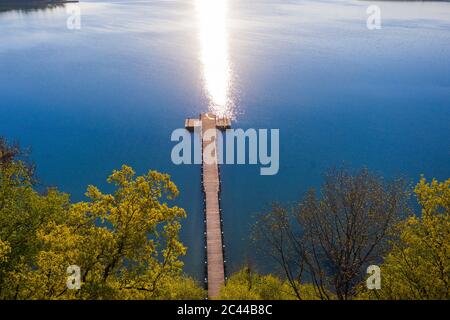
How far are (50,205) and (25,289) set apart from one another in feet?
22.3

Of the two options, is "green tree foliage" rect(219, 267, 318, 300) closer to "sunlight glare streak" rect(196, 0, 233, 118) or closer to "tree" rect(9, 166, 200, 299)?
"tree" rect(9, 166, 200, 299)

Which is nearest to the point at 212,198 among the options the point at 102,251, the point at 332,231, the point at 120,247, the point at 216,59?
the point at 332,231

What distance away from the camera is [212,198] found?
53.3 meters

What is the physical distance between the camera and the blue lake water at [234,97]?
2410 inches

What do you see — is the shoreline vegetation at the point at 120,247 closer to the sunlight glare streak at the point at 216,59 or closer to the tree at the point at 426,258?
the tree at the point at 426,258

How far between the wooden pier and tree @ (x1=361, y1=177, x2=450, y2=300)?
722 inches

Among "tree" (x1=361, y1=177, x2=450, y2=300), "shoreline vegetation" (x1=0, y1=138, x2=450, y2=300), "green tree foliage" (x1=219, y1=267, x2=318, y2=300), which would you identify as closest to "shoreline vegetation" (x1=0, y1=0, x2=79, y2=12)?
"shoreline vegetation" (x1=0, y1=138, x2=450, y2=300)

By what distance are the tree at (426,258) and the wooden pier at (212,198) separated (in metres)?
18.3

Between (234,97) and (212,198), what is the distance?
3998 cm

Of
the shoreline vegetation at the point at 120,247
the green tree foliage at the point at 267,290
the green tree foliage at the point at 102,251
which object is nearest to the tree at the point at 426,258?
the shoreline vegetation at the point at 120,247

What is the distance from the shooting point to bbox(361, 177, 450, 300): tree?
23.4 metres
